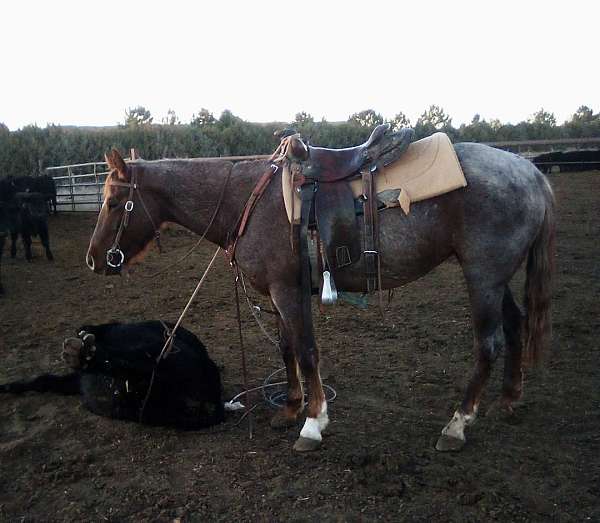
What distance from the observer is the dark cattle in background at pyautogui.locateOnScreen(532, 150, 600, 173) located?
18266 mm

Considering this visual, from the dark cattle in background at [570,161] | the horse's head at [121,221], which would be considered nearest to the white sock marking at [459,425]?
the horse's head at [121,221]

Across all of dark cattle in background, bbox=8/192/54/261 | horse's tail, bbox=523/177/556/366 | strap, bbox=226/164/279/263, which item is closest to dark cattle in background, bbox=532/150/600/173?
dark cattle in background, bbox=8/192/54/261

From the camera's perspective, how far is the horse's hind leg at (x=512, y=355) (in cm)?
382

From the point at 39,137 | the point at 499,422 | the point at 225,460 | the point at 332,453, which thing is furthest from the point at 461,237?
the point at 39,137

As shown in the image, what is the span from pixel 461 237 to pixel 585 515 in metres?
1.65

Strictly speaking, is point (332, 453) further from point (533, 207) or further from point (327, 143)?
point (327, 143)

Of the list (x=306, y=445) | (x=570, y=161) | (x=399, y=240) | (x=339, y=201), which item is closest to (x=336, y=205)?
(x=339, y=201)

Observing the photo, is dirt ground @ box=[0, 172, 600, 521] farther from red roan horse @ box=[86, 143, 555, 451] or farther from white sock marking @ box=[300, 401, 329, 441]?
red roan horse @ box=[86, 143, 555, 451]

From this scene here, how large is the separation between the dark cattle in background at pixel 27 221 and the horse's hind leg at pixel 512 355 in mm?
9477

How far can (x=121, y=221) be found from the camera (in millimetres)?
3678

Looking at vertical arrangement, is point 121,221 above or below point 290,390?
above

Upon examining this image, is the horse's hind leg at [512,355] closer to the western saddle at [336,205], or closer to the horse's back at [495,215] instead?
the horse's back at [495,215]

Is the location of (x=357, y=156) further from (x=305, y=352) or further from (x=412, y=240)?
(x=305, y=352)

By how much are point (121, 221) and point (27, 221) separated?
8.30m
